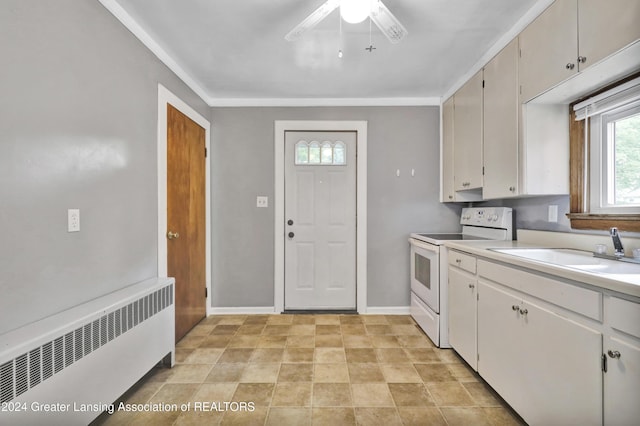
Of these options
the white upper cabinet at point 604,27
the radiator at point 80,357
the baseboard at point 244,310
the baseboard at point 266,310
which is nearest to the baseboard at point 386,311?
the baseboard at point 266,310

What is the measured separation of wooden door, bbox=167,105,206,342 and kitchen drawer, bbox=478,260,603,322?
7.61ft

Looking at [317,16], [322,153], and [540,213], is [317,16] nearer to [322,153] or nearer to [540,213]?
[322,153]

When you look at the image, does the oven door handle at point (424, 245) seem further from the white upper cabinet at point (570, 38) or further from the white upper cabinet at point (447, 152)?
the white upper cabinet at point (570, 38)

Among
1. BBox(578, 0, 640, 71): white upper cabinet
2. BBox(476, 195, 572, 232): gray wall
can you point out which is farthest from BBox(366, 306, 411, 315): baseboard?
BBox(578, 0, 640, 71): white upper cabinet

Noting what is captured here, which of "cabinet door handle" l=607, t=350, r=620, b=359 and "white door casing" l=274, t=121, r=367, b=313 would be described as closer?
"cabinet door handle" l=607, t=350, r=620, b=359

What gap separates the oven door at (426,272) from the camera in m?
2.41

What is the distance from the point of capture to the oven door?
2408 mm

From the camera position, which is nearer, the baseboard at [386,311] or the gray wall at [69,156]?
the gray wall at [69,156]

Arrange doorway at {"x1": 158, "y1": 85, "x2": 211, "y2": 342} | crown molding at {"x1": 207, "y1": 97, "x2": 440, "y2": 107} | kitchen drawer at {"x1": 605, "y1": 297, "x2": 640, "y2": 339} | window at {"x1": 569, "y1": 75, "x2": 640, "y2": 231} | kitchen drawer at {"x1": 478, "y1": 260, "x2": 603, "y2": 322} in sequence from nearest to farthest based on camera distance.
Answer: kitchen drawer at {"x1": 605, "y1": 297, "x2": 640, "y2": 339}
kitchen drawer at {"x1": 478, "y1": 260, "x2": 603, "y2": 322}
window at {"x1": 569, "y1": 75, "x2": 640, "y2": 231}
doorway at {"x1": 158, "y1": 85, "x2": 211, "y2": 342}
crown molding at {"x1": 207, "y1": 97, "x2": 440, "y2": 107}

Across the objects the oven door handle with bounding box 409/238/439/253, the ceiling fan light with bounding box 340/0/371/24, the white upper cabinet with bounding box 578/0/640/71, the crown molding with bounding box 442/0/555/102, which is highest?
the crown molding with bounding box 442/0/555/102

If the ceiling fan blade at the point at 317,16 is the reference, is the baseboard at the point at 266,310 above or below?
below

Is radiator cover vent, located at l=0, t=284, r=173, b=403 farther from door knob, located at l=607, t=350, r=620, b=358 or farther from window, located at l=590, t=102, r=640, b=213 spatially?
window, located at l=590, t=102, r=640, b=213

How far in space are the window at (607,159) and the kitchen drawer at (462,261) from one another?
25.0 inches

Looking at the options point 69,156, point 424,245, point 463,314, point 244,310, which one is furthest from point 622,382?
point 244,310
